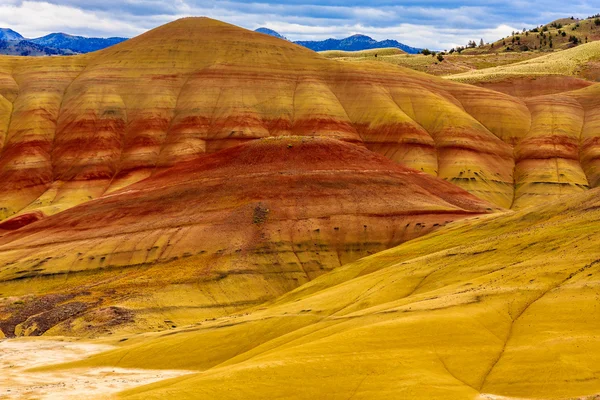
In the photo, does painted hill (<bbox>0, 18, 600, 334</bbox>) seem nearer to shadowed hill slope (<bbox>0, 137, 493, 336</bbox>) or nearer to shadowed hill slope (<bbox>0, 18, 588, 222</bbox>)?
shadowed hill slope (<bbox>0, 137, 493, 336</bbox>)

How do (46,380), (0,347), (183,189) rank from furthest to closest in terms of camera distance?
(183,189) → (0,347) → (46,380)

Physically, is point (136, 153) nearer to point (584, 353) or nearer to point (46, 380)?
point (46, 380)

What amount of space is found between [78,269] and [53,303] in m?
10.6

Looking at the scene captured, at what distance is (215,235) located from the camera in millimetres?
104812

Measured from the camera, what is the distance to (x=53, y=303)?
9162cm

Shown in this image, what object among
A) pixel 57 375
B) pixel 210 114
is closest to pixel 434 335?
pixel 57 375

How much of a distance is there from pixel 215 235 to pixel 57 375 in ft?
143

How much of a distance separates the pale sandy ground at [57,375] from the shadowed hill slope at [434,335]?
3.37 m

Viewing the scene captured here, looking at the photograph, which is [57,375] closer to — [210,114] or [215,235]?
[215,235]

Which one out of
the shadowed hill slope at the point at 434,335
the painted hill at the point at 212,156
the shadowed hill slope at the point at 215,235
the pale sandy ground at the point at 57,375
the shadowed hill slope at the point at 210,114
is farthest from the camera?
the shadowed hill slope at the point at 210,114

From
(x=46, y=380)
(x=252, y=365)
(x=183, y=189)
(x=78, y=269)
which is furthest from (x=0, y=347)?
(x=183, y=189)

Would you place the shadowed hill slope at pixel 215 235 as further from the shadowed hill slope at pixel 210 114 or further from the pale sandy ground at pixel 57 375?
the shadowed hill slope at pixel 210 114

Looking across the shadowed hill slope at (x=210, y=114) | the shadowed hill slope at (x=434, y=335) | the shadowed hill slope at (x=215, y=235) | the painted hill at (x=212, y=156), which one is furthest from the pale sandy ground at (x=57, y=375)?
the shadowed hill slope at (x=210, y=114)

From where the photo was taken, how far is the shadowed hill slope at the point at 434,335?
4291cm
